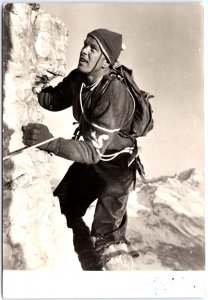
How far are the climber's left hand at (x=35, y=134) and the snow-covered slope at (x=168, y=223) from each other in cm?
30

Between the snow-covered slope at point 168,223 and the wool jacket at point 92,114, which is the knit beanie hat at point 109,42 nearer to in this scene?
the wool jacket at point 92,114

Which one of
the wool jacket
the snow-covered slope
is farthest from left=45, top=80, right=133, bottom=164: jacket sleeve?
the snow-covered slope

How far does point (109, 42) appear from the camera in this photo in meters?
1.68

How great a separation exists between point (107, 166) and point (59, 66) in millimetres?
333

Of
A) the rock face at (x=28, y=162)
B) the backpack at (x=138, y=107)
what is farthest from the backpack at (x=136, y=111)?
the rock face at (x=28, y=162)

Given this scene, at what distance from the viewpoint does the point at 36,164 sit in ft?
5.41

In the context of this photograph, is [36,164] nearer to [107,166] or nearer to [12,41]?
[107,166]

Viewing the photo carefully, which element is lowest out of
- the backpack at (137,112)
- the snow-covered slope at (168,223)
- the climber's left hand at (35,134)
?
the snow-covered slope at (168,223)

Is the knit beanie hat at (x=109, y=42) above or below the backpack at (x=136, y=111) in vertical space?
above

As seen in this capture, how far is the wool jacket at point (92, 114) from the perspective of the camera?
5.38 ft

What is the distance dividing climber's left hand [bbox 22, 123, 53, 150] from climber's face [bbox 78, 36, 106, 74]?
211mm

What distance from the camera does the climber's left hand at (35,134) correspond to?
1.63 m

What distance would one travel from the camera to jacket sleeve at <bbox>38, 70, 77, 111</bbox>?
1679mm

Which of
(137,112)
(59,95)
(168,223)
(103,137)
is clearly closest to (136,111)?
(137,112)
